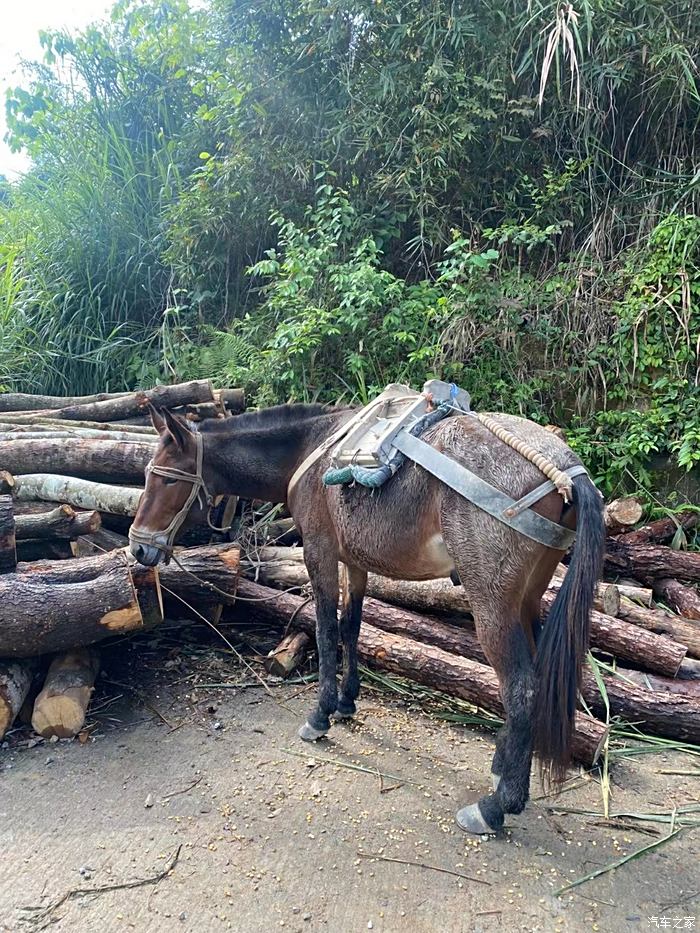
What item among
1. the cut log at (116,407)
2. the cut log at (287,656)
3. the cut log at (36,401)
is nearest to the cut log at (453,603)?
the cut log at (287,656)

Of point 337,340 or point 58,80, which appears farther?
point 58,80

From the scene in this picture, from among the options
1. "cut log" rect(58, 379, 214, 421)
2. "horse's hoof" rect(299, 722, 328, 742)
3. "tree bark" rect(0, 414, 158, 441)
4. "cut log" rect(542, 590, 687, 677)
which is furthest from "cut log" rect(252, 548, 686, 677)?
"tree bark" rect(0, 414, 158, 441)

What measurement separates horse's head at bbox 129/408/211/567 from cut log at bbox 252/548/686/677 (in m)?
1.32

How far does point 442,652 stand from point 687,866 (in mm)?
1642

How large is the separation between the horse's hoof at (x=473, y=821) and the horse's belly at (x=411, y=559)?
1093 millimetres

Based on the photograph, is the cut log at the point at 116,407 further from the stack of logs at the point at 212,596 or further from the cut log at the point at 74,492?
the cut log at the point at 74,492

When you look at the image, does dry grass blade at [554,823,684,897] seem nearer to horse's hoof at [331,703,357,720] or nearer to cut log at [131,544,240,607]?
horse's hoof at [331,703,357,720]

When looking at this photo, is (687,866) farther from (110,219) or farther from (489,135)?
(110,219)

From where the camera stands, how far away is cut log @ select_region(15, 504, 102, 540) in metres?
4.32

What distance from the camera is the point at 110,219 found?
898 centimetres

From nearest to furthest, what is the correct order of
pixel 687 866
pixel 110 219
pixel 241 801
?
pixel 687 866 < pixel 241 801 < pixel 110 219

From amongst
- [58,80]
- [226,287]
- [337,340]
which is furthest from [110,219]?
[337,340]

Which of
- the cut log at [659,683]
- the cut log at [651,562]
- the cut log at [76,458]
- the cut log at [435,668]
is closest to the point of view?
the cut log at [435,668]

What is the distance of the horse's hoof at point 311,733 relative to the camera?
11.7 ft
